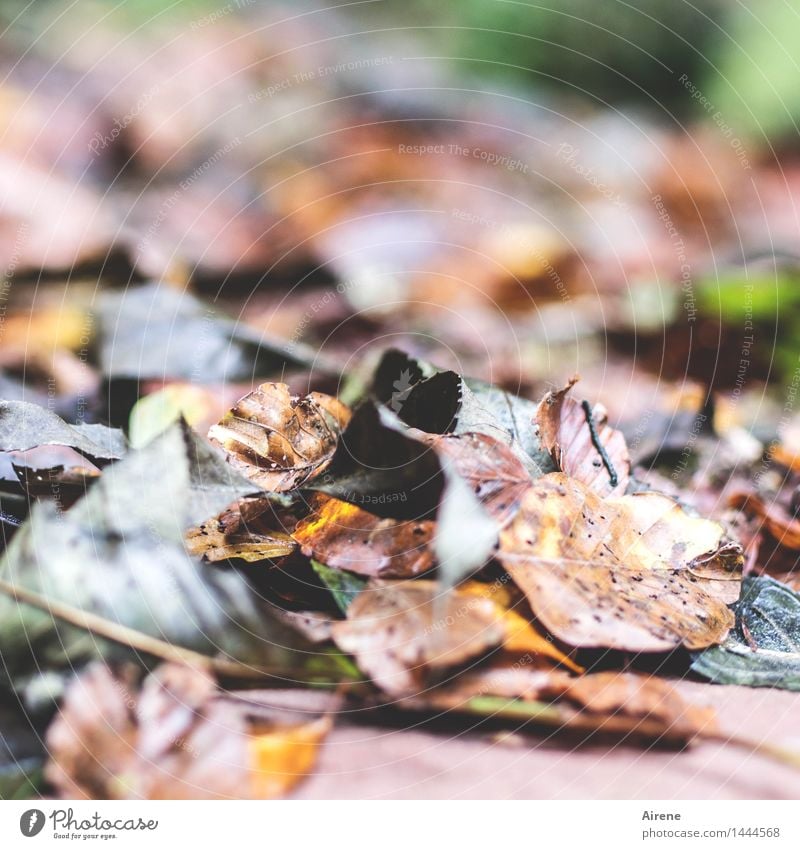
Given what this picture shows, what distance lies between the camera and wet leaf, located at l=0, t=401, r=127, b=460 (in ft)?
1.88

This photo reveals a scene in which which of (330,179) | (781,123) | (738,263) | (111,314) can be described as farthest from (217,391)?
(781,123)

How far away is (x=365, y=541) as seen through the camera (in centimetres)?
51

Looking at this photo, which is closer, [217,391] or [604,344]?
[217,391]

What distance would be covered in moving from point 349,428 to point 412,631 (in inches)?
6.0

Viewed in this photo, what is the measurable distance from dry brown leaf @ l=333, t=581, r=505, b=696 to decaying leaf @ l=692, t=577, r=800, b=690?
16cm

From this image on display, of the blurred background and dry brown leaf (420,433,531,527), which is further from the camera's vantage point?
the blurred background

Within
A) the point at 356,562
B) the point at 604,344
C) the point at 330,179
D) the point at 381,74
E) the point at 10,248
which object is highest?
the point at 381,74

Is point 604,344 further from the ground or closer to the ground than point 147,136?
closer to the ground

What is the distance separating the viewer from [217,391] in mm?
787

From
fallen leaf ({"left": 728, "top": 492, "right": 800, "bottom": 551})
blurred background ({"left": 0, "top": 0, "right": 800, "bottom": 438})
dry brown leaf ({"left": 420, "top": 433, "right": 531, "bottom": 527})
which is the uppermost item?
blurred background ({"left": 0, "top": 0, "right": 800, "bottom": 438})

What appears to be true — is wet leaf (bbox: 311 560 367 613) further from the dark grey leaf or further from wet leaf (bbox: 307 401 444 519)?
the dark grey leaf

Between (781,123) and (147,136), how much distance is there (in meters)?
0.94

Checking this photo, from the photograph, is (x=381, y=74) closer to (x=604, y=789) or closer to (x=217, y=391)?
(x=217, y=391)

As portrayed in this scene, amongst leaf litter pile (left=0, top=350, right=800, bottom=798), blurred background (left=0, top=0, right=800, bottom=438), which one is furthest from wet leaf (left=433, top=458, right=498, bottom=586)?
blurred background (left=0, top=0, right=800, bottom=438)
